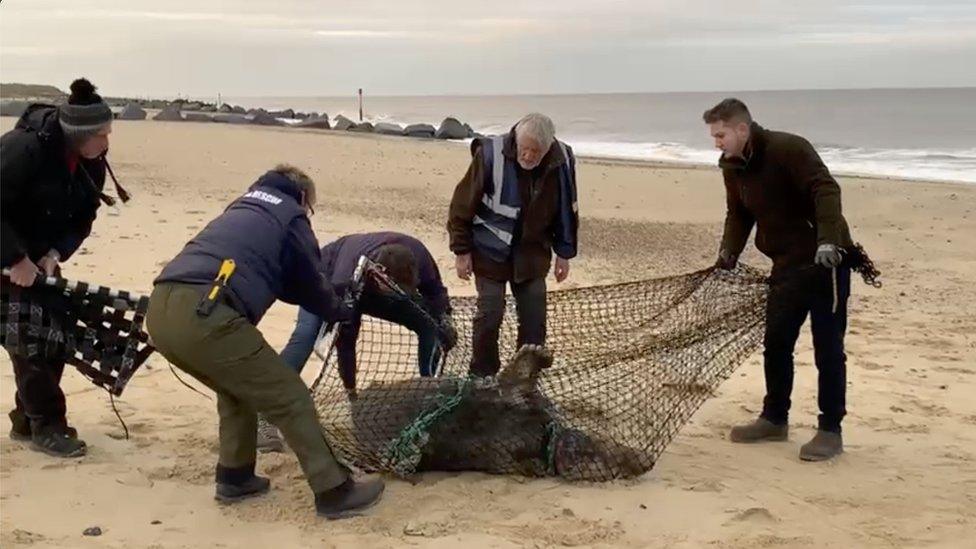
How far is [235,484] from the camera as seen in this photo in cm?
438

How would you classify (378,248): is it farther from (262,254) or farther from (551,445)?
(551,445)

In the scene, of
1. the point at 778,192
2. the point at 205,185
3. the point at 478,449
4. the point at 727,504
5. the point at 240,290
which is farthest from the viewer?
the point at 205,185

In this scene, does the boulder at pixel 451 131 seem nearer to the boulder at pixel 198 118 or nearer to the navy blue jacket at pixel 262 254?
the boulder at pixel 198 118

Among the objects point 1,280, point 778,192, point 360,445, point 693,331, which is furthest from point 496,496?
point 1,280

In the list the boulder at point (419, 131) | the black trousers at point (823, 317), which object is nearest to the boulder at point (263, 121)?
the boulder at point (419, 131)

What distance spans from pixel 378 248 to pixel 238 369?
3.94ft

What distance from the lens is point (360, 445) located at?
4.76 metres

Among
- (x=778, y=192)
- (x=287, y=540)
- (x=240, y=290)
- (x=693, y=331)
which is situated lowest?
(x=287, y=540)

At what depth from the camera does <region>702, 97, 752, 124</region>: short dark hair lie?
4.99 m

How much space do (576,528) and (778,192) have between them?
201cm

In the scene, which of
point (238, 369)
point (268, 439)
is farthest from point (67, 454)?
point (238, 369)

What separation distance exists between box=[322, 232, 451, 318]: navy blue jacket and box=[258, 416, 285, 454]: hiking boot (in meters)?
0.80

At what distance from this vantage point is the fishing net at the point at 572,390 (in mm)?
4703

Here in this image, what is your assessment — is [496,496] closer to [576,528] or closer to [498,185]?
[576,528]
